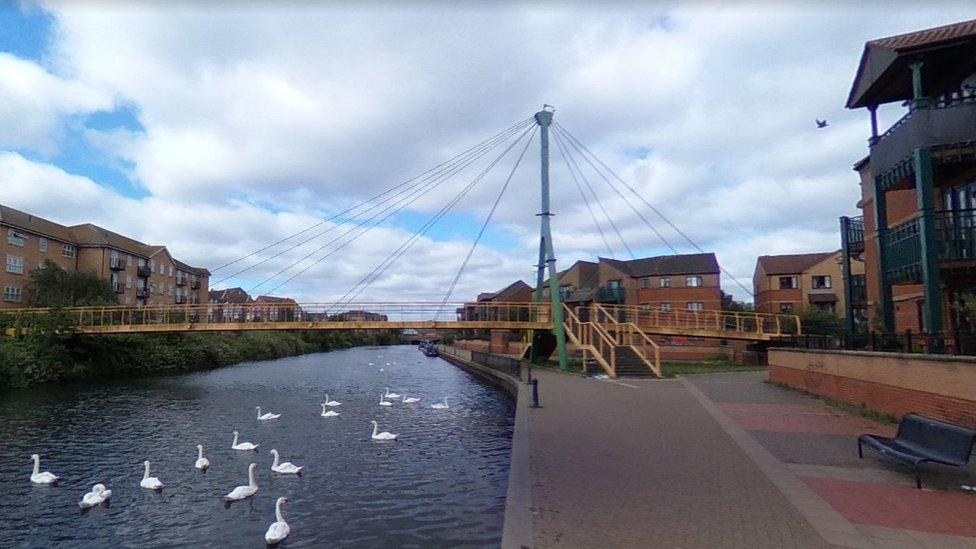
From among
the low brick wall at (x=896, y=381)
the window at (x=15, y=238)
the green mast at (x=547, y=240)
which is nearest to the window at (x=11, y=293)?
the window at (x=15, y=238)

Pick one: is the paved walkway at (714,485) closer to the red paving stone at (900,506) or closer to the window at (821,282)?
the red paving stone at (900,506)

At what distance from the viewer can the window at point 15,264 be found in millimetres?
44406

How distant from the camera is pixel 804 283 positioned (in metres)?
49.8

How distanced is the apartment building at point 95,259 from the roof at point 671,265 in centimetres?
4571

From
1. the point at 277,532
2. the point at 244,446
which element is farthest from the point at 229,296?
the point at 277,532

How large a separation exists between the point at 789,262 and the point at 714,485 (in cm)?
5007

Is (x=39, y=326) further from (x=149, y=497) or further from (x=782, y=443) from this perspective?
(x=782, y=443)

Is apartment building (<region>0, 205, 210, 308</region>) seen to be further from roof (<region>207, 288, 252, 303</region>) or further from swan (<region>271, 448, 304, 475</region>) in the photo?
swan (<region>271, 448, 304, 475</region>)

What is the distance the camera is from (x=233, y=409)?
852 inches

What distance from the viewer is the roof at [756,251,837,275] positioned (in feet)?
165

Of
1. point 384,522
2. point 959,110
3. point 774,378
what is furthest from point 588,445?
point 774,378

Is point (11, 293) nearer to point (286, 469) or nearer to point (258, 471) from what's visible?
point (258, 471)

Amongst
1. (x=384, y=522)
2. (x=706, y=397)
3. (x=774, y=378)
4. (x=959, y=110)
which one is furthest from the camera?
(x=774, y=378)

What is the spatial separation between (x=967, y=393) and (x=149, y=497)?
540 inches
